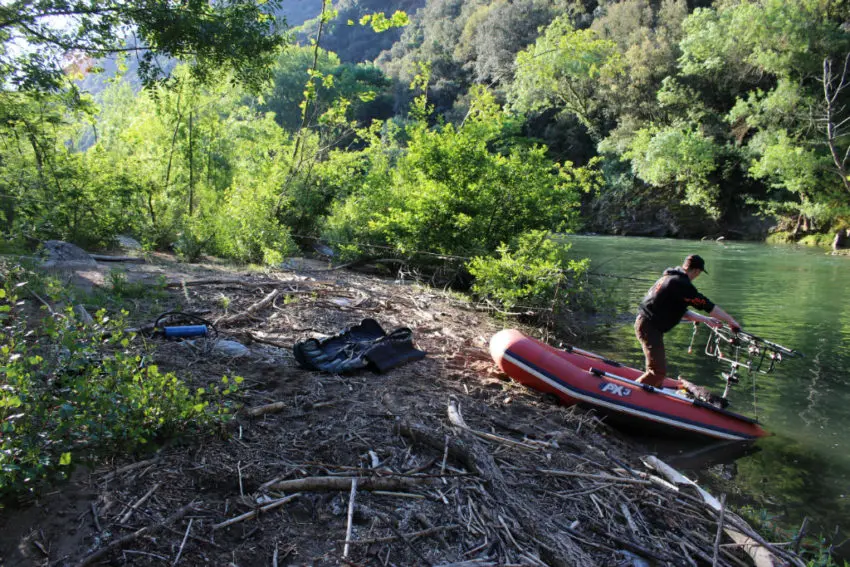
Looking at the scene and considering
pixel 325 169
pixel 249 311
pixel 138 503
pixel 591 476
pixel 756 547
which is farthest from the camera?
pixel 325 169

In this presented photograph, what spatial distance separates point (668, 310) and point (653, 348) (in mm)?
458

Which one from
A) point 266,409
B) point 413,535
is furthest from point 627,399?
point 266,409

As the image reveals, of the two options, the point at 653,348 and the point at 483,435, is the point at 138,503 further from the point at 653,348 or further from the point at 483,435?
the point at 653,348

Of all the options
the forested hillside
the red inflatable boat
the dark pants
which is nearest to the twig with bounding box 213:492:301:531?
the red inflatable boat

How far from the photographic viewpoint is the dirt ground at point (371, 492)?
2.43 m

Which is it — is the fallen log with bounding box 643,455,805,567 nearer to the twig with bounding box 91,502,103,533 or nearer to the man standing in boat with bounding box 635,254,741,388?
the man standing in boat with bounding box 635,254,741,388

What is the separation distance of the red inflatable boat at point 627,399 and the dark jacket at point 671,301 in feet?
2.49

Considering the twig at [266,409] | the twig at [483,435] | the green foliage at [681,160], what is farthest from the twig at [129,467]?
the green foliage at [681,160]

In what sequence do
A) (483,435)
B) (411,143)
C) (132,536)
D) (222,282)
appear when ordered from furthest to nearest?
(411,143), (222,282), (483,435), (132,536)

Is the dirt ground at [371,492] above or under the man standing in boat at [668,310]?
under

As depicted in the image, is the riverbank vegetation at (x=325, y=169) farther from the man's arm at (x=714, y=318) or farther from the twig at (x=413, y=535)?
the man's arm at (x=714, y=318)

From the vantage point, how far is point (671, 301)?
568 centimetres

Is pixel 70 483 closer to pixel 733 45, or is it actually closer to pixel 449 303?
pixel 449 303

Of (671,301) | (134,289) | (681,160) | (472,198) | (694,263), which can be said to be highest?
(681,160)
